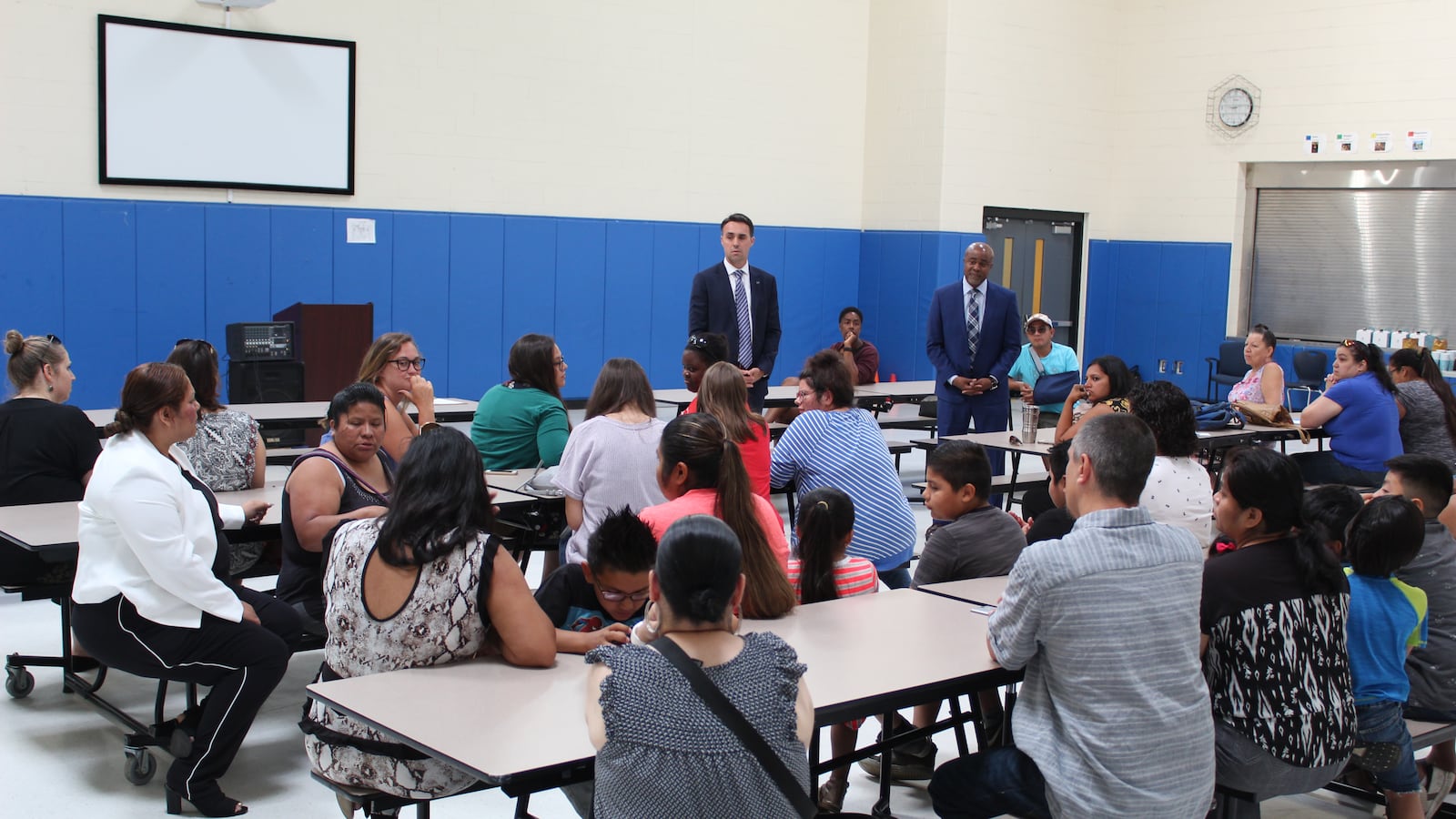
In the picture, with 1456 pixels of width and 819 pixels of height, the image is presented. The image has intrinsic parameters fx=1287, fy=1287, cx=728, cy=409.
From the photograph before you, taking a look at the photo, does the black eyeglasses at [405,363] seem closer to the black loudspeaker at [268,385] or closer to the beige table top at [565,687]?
the beige table top at [565,687]

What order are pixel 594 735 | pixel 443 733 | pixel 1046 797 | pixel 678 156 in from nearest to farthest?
pixel 594 735 < pixel 443 733 < pixel 1046 797 < pixel 678 156

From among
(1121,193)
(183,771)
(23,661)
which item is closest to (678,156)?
(1121,193)

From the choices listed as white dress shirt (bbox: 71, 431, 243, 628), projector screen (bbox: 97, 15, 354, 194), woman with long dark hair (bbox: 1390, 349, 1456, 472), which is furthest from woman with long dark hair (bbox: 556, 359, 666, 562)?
projector screen (bbox: 97, 15, 354, 194)

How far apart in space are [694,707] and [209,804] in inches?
79.6

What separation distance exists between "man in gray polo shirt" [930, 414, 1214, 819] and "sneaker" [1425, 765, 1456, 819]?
1290mm

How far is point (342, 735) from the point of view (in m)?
2.61

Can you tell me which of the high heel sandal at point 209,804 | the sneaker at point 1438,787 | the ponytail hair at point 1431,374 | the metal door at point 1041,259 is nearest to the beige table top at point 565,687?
the high heel sandal at point 209,804

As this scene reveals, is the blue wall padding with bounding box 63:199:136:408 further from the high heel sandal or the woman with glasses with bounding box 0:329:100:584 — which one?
the high heel sandal

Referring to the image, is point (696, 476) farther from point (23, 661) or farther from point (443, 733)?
point (23, 661)

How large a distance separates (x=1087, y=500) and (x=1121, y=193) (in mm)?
11112

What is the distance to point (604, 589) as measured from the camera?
2904mm

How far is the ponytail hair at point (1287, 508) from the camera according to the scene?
9.22 feet

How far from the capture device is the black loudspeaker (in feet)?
26.1

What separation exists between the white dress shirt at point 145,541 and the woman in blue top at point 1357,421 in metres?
5.30
